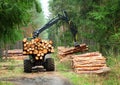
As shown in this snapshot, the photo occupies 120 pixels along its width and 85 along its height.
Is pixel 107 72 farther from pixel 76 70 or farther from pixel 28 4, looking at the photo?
pixel 28 4

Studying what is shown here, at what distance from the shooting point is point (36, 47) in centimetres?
2152

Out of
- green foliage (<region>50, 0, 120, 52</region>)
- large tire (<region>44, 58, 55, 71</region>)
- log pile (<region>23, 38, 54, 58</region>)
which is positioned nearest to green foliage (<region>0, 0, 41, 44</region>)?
green foliage (<region>50, 0, 120, 52</region>)

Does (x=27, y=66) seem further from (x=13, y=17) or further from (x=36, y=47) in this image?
(x=13, y=17)

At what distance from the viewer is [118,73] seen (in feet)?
48.1

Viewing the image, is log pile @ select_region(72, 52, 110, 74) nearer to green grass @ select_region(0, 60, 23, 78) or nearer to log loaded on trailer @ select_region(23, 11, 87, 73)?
log loaded on trailer @ select_region(23, 11, 87, 73)

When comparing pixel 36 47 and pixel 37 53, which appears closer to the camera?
pixel 37 53

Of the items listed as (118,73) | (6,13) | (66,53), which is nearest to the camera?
(6,13)

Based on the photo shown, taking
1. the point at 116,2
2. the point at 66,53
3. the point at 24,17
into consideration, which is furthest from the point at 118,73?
the point at 66,53

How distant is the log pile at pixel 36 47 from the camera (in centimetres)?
2130

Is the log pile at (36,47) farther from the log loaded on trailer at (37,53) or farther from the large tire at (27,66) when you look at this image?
the large tire at (27,66)

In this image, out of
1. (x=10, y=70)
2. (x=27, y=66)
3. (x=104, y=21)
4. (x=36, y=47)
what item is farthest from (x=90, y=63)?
(x=10, y=70)

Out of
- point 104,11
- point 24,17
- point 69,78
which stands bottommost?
point 69,78

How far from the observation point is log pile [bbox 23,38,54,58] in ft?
69.9

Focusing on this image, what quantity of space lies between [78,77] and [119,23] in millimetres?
6427
